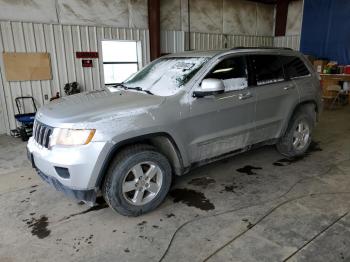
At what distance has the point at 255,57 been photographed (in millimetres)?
3652

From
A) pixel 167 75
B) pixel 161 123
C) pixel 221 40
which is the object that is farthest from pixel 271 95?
pixel 221 40

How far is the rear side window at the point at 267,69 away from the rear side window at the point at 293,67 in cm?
12

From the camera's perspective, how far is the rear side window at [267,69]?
364cm

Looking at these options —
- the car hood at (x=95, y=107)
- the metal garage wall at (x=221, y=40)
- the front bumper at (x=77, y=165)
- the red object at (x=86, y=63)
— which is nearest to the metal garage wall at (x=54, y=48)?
the red object at (x=86, y=63)

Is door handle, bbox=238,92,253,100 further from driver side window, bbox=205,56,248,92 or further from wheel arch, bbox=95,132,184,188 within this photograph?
wheel arch, bbox=95,132,184,188

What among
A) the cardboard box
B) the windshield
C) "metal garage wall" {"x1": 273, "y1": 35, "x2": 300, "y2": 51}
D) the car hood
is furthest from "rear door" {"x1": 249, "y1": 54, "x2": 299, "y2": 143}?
"metal garage wall" {"x1": 273, "y1": 35, "x2": 300, "y2": 51}

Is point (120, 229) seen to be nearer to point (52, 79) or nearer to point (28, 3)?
point (52, 79)

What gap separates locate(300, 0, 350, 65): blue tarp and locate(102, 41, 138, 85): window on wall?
6950 mm

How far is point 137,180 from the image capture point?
2787 mm

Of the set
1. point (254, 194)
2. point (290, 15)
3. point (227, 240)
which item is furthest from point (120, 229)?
point (290, 15)

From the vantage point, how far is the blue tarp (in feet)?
32.6

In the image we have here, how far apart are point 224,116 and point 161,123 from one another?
0.88 meters

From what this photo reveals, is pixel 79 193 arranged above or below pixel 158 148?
below

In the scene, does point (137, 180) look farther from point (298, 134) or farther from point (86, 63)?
point (86, 63)
